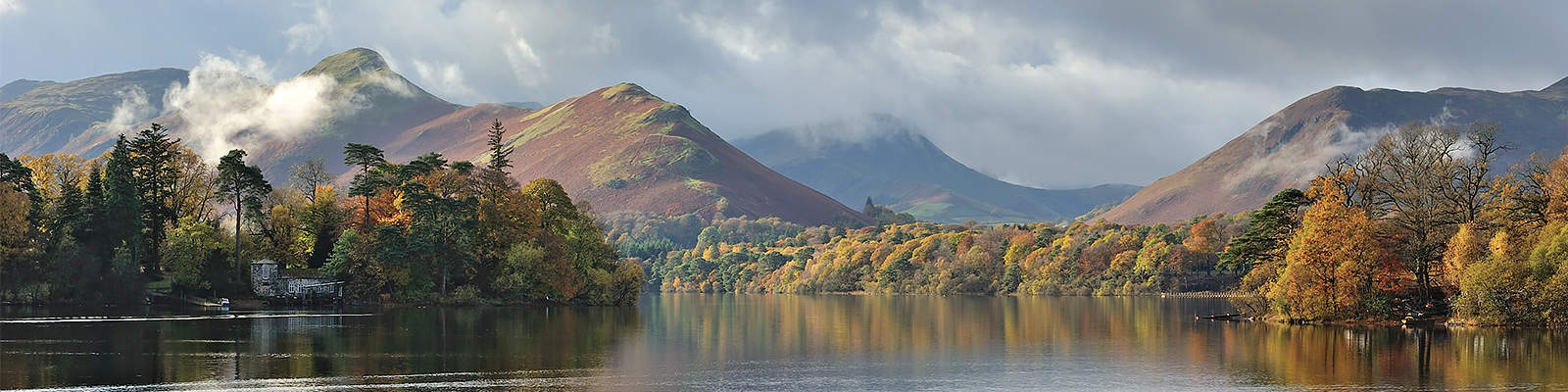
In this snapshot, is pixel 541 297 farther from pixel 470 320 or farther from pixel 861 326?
pixel 861 326

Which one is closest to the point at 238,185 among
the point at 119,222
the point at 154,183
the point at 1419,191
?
the point at 154,183

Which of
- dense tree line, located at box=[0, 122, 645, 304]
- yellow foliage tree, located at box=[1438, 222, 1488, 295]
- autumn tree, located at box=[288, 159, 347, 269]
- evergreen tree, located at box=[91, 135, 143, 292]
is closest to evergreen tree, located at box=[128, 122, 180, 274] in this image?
dense tree line, located at box=[0, 122, 645, 304]

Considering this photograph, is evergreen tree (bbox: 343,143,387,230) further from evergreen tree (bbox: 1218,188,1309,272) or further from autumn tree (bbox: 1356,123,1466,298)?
autumn tree (bbox: 1356,123,1466,298)

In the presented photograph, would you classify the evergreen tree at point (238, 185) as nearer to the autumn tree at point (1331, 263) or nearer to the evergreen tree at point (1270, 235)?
the evergreen tree at point (1270, 235)

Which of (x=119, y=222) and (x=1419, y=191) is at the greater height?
(x=1419, y=191)

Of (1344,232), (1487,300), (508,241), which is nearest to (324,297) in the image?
(508,241)

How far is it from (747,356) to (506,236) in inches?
2485

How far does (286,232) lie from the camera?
112 meters

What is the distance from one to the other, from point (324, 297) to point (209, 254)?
10.1m

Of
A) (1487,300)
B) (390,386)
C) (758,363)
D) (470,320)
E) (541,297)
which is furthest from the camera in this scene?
(541,297)

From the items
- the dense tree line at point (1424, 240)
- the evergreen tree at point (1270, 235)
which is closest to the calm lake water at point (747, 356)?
the dense tree line at point (1424, 240)

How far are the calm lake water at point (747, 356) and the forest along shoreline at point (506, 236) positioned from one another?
4.20 m

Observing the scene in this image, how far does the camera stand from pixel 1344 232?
2953 inches

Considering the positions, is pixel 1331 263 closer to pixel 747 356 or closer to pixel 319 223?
pixel 747 356
